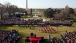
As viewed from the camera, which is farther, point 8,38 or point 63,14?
point 63,14

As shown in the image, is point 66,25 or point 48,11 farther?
point 48,11

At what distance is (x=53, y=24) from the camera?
3975 centimetres

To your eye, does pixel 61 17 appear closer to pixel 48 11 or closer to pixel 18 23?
pixel 48 11

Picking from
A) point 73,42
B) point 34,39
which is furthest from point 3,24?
point 73,42

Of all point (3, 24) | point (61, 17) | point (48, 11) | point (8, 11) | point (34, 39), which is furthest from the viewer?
point (8, 11)

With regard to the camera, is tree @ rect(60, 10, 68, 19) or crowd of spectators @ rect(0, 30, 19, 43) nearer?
crowd of spectators @ rect(0, 30, 19, 43)

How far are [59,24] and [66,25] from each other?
5.64 ft

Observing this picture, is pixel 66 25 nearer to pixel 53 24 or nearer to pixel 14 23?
pixel 53 24

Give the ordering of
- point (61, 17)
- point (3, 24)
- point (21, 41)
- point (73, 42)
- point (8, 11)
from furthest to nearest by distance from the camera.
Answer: point (8, 11) < point (61, 17) < point (3, 24) < point (21, 41) < point (73, 42)

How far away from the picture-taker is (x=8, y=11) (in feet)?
218

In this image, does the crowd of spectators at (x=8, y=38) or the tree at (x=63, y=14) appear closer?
the crowd of spectators at (x=8, y=38)

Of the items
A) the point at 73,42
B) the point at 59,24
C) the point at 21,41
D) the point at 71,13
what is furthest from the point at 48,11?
the point at 73,42

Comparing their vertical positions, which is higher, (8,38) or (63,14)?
(8,38)

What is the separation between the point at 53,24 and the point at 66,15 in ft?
48.3
